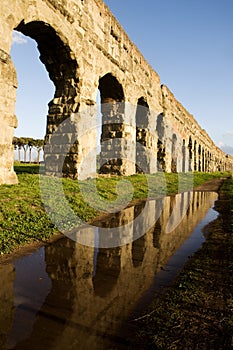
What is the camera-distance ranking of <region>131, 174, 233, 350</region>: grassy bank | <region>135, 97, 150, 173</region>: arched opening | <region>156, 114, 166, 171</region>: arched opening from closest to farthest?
<region>131, 174, 233, 350</region>: grassy bank < <region>135, 97, 150, 173</region>: arched opening < <region>156, 114, 166, 171</region>: arched opening

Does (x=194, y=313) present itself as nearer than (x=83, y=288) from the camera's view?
Yes

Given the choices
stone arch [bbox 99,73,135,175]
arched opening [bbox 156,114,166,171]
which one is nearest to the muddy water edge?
stone arch [bbox 99,73,135,175]

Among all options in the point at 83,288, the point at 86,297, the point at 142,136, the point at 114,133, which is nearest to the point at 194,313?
the point at 86,297

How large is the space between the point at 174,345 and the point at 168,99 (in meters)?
20.0

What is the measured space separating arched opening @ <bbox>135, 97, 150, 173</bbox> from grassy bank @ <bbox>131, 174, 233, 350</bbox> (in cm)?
1285

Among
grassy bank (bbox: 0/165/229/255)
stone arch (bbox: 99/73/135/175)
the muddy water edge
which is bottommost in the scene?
the muddy water edge

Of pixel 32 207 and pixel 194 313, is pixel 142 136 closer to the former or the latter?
pixel 32 207

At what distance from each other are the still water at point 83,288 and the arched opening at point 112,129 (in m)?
8.27

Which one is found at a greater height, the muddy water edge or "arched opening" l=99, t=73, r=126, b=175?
"arched opening" l=99, t=73, r=126, b=175

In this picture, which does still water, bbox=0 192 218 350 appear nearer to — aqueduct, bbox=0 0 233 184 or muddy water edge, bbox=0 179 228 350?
muddy water edge, bbox=0 179 228 350

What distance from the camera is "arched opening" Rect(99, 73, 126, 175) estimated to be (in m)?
12.9

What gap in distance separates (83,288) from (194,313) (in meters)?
1.05

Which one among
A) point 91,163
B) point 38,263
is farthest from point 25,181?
point 38,263

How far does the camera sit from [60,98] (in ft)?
31.4
